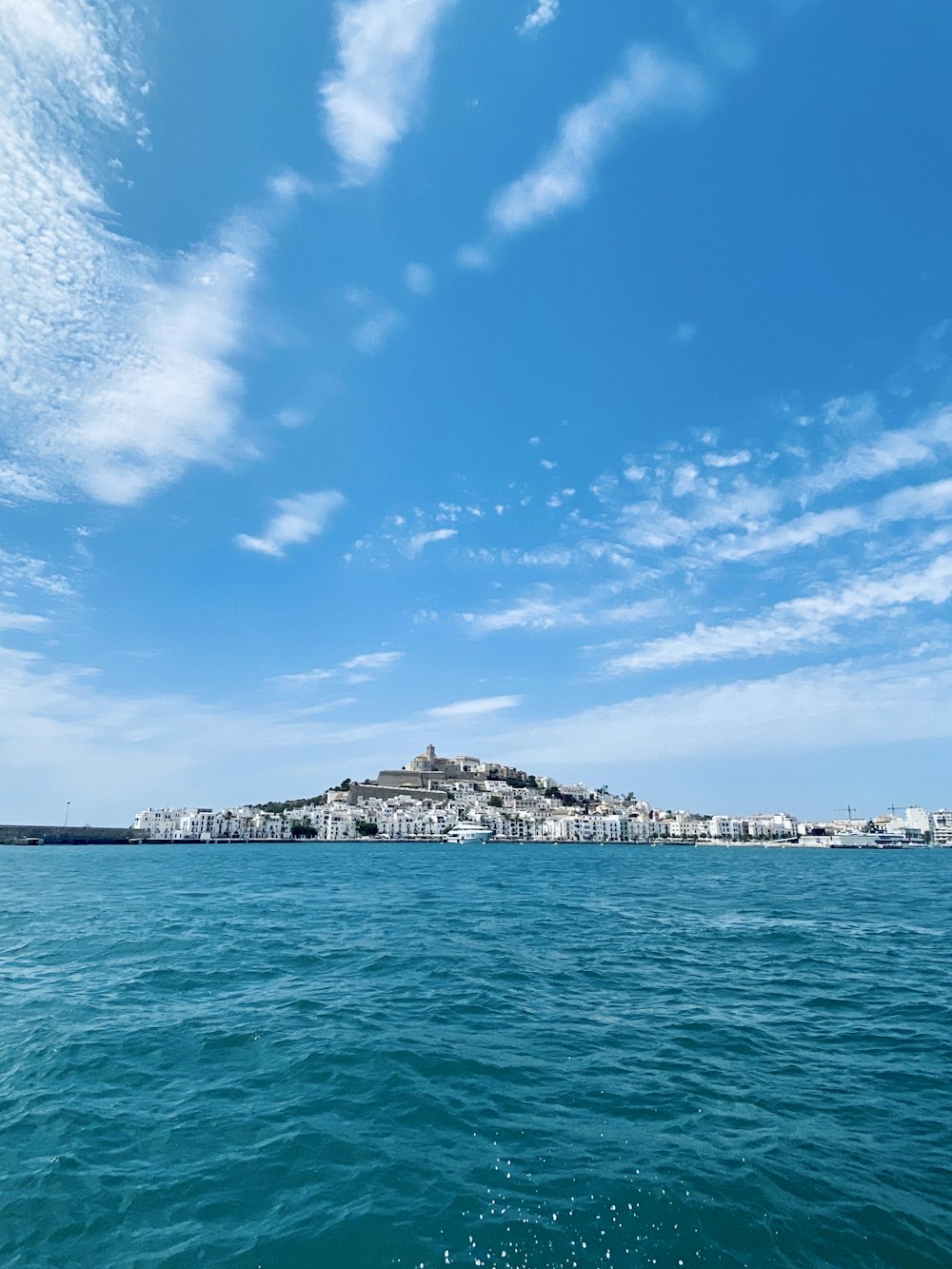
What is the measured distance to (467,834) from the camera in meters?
180

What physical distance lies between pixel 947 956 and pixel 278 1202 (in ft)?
79.2

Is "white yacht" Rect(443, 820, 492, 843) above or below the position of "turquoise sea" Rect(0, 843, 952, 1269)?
above

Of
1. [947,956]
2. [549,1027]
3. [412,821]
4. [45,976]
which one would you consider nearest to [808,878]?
[947,956]

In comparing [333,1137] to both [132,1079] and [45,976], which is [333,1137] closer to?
[132,1079]

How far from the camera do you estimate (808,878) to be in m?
63.5

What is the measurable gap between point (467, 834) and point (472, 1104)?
17531cm

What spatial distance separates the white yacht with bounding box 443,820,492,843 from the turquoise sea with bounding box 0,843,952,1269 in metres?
161

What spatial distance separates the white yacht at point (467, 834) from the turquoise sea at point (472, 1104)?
161m

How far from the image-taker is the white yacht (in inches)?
7096

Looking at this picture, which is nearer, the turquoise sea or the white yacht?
the turquoise sea

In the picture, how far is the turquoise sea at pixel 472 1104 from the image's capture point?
7.69 metres

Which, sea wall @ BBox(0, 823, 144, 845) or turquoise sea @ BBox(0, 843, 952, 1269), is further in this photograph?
sea wall @ BBox(0, 823, 144, 845)

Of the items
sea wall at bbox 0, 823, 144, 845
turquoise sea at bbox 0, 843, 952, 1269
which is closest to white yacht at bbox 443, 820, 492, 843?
sea wall at bbox 0, 823, 144, 845

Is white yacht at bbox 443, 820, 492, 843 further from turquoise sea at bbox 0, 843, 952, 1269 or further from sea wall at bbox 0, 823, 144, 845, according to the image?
turquoise sea at bbox 0, 843, 952, 1269
